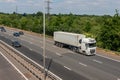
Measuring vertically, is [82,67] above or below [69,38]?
below

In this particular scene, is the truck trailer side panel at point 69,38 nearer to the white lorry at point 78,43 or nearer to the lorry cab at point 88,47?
the white lorry at point 78,43

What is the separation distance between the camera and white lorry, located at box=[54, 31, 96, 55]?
50000 millimetres

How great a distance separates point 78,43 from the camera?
53.0 metres

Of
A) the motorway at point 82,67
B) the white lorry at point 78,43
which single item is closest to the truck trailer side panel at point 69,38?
the white lorry at point 78,43

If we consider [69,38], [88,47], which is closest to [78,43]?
[88,47]

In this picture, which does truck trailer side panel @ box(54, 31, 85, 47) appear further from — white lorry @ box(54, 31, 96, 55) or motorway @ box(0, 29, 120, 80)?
motorway @ box(0, 29, 120, 80)

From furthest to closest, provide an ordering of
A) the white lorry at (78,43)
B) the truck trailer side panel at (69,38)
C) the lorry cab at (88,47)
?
the truck trailer side panel at (69,38)
the white lorry at (78,43)
the lorry cab at (88,47)

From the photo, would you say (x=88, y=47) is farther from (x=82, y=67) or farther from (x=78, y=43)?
(x=82, y=67)

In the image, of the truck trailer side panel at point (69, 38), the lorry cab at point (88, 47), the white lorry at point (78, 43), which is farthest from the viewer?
the truck trailer side panel at point (69, 38)

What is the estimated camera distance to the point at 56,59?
4584cm

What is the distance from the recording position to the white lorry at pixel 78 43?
50.0m

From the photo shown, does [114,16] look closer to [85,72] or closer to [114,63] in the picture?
[114,63]

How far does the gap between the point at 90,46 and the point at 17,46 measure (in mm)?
22690

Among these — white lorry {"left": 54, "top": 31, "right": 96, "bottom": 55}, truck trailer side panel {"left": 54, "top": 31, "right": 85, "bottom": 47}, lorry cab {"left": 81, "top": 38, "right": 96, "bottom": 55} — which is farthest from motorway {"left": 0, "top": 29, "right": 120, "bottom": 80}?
truck trailer side panel {"left": 54, "top": 31, "right": 85, "bottom": 47}
